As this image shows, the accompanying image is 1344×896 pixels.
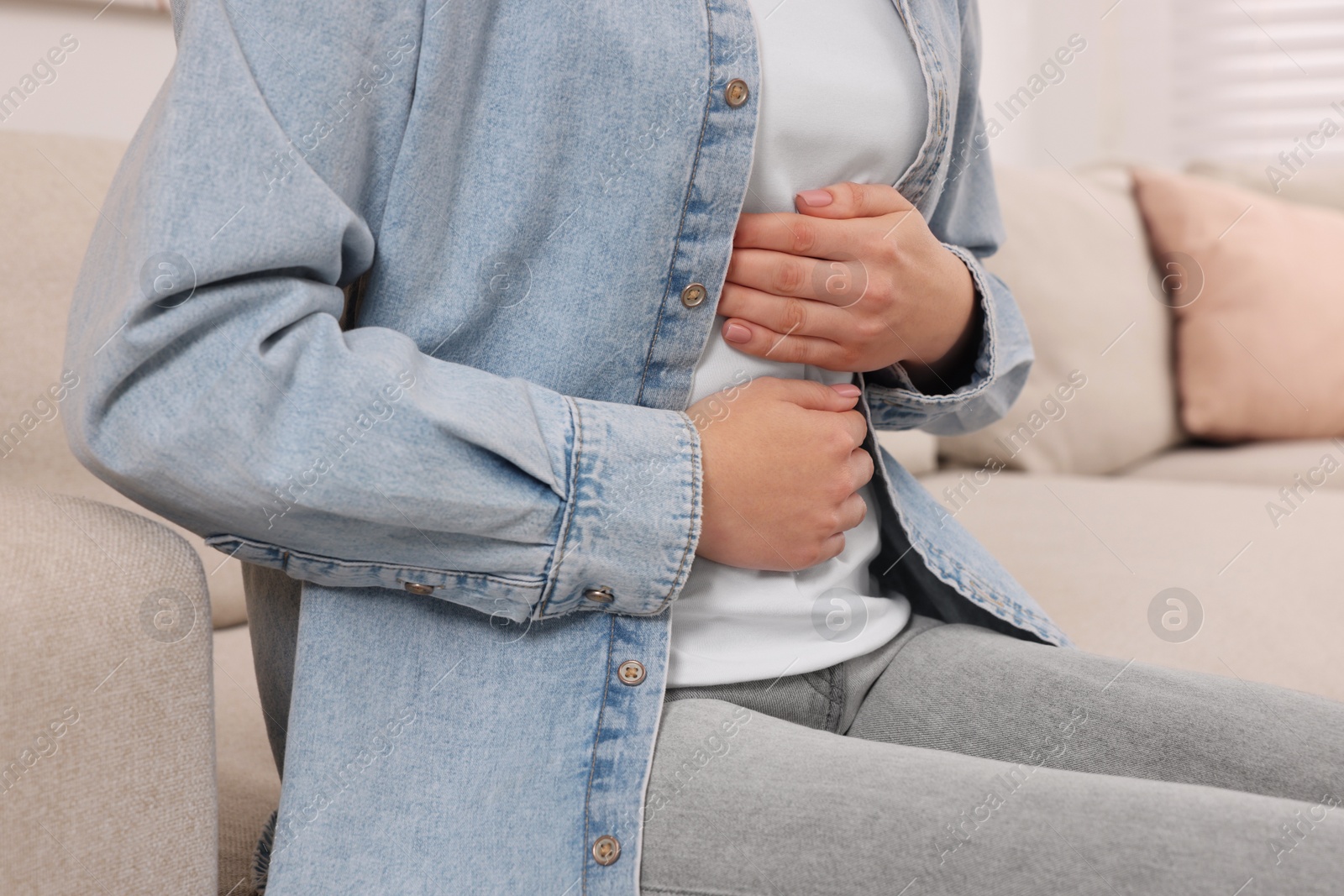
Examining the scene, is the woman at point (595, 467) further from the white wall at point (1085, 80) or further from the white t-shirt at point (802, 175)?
the white wall at point (1085, 80)

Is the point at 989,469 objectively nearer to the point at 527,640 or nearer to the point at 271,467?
the point at 527,640

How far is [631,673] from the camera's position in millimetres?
508

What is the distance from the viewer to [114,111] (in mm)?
1053

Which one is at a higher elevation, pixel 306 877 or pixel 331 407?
pixel 331 407

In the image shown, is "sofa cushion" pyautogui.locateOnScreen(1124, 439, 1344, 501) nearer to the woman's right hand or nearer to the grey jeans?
the grey jeans

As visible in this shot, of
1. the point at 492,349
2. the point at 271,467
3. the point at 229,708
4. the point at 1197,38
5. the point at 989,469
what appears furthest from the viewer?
the point at 1197,38

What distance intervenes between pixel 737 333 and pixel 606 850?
10.8 inches

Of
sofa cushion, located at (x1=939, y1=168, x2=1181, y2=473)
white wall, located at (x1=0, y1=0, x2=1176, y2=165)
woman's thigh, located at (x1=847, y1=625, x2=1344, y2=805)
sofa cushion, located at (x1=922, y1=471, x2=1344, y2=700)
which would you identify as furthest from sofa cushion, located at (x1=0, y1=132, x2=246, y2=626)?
white wall, located at (x1=0, y1=0, x2=1176, y2=165)

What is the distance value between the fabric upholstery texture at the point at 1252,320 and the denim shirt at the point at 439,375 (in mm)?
1413

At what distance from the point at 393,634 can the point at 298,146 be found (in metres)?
0.23

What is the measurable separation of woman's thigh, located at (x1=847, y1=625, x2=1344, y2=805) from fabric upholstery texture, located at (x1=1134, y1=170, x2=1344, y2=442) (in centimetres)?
123

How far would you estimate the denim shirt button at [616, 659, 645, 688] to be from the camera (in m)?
0.51

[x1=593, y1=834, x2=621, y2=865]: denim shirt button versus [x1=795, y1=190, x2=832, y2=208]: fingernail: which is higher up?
[x1=795, y1=190, x2=832, y2=208]: fingernail

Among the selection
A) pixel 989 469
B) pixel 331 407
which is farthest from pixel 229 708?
pixel 989 469
